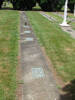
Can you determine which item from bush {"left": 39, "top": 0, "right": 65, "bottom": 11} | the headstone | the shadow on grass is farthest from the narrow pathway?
bush {"left": 39, "top": 0, "right": 65, "bottom": 11}

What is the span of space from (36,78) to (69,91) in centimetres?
127

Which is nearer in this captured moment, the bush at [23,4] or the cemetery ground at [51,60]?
the cemetery ground at [51,60]

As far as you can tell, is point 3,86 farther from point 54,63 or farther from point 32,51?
point 32,51

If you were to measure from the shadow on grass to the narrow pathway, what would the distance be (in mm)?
196

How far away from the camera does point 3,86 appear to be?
5.45m

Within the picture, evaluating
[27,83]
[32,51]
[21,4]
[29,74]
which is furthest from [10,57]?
[21,4]

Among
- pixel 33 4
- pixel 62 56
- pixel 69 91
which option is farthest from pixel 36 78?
pixel 33 4

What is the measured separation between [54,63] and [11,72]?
6.61 ft

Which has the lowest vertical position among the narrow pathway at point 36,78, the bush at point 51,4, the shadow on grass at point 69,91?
the shadow on grass at point 69,91

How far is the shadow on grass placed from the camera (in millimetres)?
4974

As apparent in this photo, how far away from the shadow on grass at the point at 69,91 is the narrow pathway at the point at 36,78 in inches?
7.7

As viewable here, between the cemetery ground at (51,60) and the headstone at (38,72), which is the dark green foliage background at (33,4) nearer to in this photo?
the cemetery ground at (51,60)

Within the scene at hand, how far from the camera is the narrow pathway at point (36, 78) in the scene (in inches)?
198

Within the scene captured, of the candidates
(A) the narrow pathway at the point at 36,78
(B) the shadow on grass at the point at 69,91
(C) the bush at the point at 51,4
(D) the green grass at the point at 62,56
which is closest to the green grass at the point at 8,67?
(A) the narrow pathway at the point at 36,78
